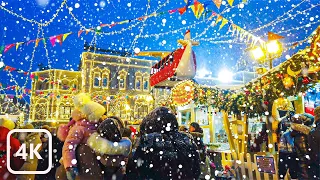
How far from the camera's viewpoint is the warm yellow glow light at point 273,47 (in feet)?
27.4

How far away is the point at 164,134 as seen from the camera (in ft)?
8.73

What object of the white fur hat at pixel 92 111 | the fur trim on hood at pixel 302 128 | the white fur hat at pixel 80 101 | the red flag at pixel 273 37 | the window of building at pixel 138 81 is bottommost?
the fur trim on hood at pixel 302 128

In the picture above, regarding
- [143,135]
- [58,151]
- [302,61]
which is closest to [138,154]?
[143,135]

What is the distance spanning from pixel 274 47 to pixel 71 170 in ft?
24.8

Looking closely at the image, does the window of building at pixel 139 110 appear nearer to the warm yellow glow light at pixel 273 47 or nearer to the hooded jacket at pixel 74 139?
the warm yellow glow light at pixel 273 47

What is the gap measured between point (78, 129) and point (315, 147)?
12.4 ft

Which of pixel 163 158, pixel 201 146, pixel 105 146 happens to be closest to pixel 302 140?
pixel 201 146

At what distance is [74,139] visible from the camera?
117 inches

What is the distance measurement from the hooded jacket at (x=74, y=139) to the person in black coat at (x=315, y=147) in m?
3.50

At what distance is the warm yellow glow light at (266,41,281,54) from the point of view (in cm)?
834

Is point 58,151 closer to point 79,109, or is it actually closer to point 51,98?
point 79,109

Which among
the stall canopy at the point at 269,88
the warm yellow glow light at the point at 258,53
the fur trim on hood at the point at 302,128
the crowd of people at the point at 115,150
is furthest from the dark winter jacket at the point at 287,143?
the warm yellow glow light at the point at 258,53

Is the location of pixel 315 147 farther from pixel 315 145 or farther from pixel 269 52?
pixel 269 52

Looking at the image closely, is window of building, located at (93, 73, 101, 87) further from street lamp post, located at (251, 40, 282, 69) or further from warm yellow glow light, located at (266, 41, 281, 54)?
warm yellow glow light, located at (266, 41, 281, 54)
